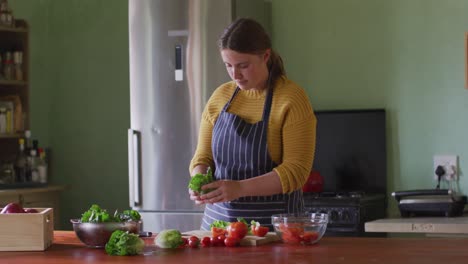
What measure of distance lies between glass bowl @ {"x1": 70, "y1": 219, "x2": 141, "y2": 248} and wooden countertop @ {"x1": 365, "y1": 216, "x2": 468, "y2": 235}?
1.70 metres

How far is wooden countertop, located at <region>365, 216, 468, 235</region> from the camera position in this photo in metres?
3.78

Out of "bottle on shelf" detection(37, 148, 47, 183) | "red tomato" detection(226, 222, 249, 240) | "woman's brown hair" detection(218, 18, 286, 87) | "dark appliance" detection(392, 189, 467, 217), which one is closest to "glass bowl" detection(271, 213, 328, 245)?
"red tomato" detection(226, 222, 249, 240)

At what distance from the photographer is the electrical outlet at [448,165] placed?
4.46 m

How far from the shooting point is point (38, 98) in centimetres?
555

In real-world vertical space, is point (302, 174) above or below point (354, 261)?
above

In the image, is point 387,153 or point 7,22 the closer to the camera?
point 387,153

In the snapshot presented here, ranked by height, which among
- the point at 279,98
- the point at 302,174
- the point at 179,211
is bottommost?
the point at 179,211

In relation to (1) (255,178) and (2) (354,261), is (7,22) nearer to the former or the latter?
(1) (255,178)

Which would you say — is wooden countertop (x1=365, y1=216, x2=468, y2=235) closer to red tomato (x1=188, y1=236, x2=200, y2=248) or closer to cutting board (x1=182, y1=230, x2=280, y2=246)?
cutting board (x1=182, y1=230, x2=280, y2=246)

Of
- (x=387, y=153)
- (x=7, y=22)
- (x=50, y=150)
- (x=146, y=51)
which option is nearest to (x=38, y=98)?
(x=50, y=150)

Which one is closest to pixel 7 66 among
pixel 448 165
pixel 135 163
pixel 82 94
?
pixel 82 94

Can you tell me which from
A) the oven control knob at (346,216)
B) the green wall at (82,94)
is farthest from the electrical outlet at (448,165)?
the green wall at (82,94)

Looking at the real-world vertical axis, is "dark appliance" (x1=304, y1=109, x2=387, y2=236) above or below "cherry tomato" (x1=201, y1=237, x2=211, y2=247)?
above

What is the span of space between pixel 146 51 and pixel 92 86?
1.00 m
